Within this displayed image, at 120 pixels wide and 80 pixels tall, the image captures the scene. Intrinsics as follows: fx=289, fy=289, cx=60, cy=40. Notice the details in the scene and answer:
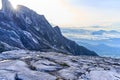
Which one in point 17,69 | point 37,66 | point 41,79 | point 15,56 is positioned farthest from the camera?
point 15,56

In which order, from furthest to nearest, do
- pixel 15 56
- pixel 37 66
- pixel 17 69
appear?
pixel 15 56, pixel 37 66, pixel 17 69

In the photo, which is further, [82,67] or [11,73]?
[82,67]

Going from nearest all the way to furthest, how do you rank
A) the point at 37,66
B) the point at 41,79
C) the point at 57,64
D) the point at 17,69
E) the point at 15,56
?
the point at 41,79 < the point at 17,69 < the point at 37,66 < the point at 57,64 < the point at 15,56

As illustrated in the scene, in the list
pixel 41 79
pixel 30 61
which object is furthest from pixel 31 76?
pixel 30 61

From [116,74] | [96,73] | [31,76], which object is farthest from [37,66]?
[116,74]

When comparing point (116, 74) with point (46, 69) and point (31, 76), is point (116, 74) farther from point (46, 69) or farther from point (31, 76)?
point (31, 76)

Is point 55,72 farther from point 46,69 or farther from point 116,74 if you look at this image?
point 116,74

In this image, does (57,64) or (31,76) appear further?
(57,64)

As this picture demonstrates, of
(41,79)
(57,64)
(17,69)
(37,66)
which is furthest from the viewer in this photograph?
(57,64)
